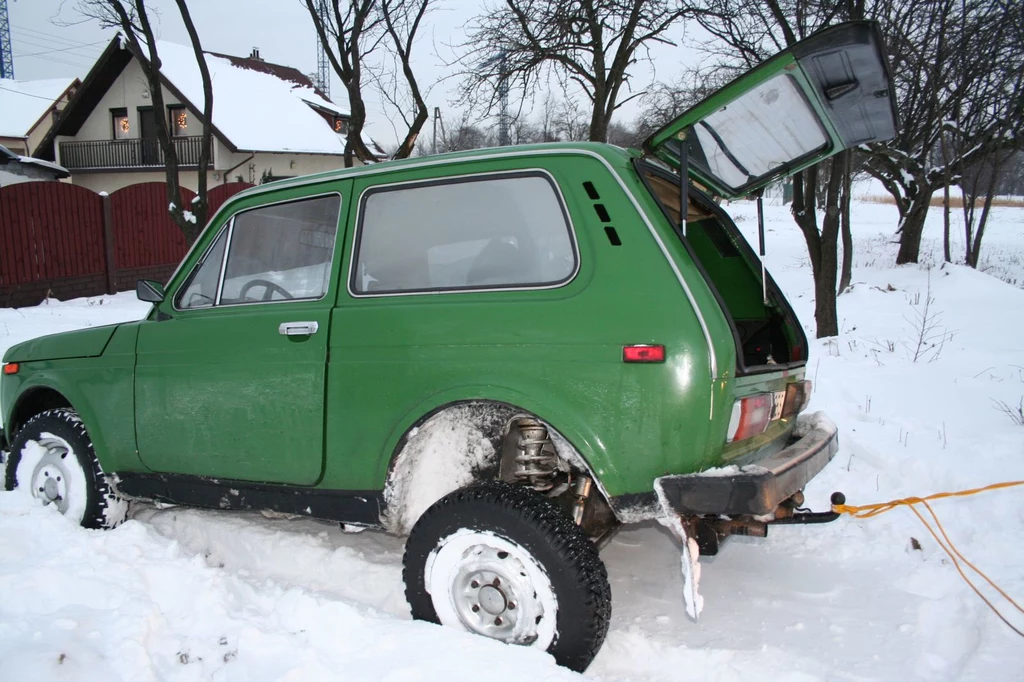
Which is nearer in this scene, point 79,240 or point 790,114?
point 790,114

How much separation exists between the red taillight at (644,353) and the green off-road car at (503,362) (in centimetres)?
1

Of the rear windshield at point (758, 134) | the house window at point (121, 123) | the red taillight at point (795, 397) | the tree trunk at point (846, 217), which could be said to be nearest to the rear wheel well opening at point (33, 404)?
the rear windshield at point (758, 134)

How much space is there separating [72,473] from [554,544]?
2901 mm

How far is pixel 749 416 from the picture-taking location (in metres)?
2.74

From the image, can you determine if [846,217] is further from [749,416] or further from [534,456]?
[534,456]

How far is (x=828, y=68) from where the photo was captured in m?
2.55

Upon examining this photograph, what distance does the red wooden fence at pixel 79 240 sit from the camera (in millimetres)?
13062

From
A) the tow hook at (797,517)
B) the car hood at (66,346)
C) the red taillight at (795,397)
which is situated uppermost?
the car hood at (66,346)

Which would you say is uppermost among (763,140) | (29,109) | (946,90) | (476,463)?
(29,109)

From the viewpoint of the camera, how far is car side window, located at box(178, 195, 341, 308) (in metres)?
3.37

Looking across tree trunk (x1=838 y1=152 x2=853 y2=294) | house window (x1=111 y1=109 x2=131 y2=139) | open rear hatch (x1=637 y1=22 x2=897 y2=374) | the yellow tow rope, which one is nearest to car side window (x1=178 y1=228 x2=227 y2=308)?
open rear hatch (x1=637 y1=22 x2=897 y2=374)

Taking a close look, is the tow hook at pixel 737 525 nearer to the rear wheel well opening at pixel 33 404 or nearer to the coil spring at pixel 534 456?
the coil spring at pixel 534 456

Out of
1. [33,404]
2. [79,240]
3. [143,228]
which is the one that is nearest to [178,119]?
[143,228]

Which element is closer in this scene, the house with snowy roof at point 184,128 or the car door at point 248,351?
the car door at point 248,351
